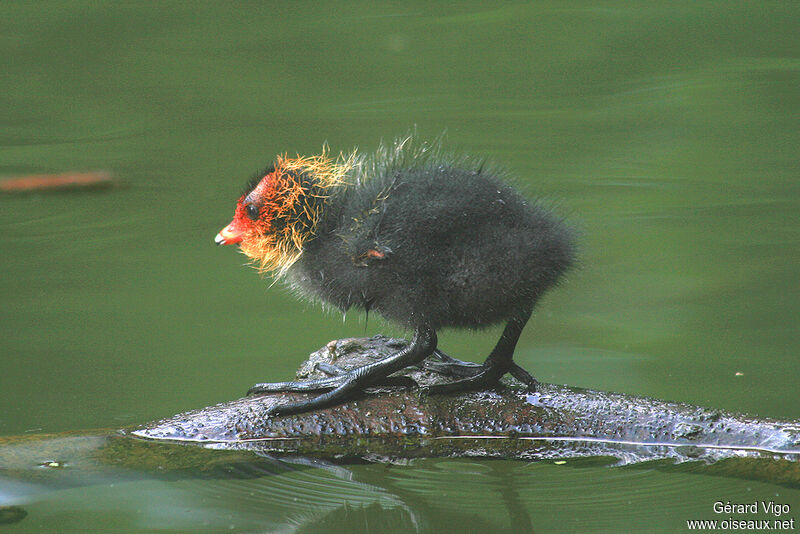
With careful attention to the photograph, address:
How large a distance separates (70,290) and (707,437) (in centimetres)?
356

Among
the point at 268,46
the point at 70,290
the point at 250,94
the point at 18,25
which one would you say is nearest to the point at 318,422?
the point at 70,290

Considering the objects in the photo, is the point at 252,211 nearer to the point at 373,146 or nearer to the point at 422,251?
the point at 422,251

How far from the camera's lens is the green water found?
144 inches

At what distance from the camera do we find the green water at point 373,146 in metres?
3.66

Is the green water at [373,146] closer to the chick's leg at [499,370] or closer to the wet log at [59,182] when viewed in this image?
the wet log at [59,182]

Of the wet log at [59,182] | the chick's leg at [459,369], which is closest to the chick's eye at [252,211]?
the chick's leg at [459,369]

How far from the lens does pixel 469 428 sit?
3.77 meters

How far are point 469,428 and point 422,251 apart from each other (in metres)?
0.63

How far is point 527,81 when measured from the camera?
27.8 feet

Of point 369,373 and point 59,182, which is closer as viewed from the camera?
point 369,373

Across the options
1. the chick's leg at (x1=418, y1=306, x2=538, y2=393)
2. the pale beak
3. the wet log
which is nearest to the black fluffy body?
the chick's leg at (x1=418, y1=306, x2=538, y2=393)

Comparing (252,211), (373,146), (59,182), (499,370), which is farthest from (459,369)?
(59,182)

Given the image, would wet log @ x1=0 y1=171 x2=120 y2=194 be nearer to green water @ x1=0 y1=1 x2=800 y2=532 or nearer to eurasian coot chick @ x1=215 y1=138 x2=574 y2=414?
green water @ x1=0 y1=1 x2=800 y2=532

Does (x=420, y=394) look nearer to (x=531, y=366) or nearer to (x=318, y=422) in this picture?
(x=318, y=422)
